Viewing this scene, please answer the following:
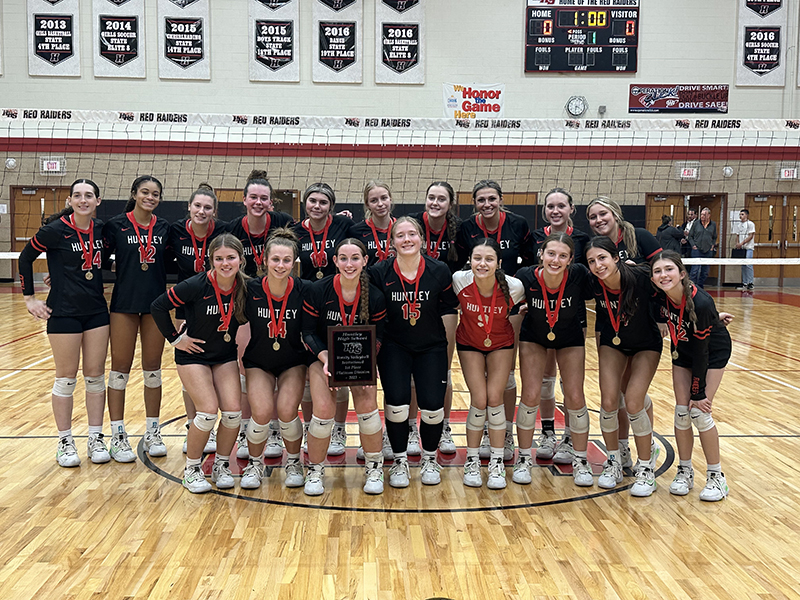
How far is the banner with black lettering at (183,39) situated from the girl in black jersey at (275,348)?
488 inches

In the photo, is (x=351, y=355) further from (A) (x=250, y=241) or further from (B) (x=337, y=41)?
(B) (x=337, y=41)

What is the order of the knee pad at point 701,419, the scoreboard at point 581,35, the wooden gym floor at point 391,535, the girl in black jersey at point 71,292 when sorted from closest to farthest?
1. the wooden gym floor at point 391,535
2. the knee pad at point 701,419
3. the girl in black jersey at point 71,292
4. the scoreboard at point 581,35

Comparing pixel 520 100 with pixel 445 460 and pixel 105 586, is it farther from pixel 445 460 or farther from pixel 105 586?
pixel 105 586

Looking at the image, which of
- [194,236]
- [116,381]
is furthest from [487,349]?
[116,381]

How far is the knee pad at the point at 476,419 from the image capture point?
435 centimetres

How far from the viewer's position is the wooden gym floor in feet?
10.1

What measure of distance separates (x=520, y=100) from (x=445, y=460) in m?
12.4

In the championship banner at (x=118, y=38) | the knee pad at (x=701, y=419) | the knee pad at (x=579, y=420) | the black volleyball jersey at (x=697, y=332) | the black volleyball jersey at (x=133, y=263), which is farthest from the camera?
the championship banner at (x=118, y=38)

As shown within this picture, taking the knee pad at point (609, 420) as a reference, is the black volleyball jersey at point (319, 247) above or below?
above

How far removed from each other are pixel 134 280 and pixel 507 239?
2.47 meters

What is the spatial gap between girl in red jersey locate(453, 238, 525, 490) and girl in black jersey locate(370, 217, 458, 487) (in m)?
0.13

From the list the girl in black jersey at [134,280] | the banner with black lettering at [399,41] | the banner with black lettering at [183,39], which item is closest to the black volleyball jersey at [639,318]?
the girl in black jersey at [134,280]

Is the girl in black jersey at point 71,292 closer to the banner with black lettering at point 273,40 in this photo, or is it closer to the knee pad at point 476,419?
the knee pad at point 476,419

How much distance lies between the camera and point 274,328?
4191mm
